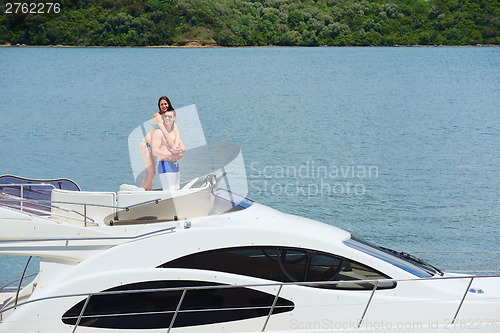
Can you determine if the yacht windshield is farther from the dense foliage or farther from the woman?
the dense foliage

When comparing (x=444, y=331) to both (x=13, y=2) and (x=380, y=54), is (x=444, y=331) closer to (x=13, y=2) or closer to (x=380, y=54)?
(x=380, y=54)

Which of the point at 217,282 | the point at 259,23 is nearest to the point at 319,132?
the point at 217,282

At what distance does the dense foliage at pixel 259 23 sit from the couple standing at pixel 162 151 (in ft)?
272

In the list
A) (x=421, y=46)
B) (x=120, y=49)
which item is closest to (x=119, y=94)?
(x=120, y=49)

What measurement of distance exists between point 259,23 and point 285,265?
90.8 meters

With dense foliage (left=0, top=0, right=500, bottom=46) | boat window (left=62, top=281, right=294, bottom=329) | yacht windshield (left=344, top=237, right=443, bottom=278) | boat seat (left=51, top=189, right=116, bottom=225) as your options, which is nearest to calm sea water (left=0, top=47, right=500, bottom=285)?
yacht windshield (left=344, top=237, right=443, bottom=278)

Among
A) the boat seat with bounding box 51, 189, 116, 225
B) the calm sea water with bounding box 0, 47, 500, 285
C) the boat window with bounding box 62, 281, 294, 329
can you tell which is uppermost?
the boat seat with bounding box 51, 189, 116, 225

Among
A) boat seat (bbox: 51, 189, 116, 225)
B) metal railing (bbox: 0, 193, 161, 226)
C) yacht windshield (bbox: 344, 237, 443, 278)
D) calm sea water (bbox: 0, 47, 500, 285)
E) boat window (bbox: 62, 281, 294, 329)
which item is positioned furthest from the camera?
calm sea water (bbox: 0, 47, 500, 285)

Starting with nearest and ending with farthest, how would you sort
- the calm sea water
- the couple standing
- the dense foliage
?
the couple standing
the calm sea water
the dense foliage

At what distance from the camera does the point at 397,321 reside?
19.5 feet

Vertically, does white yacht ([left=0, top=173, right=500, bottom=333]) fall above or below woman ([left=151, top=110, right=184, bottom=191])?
below

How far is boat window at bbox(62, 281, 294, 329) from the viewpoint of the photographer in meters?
5.73

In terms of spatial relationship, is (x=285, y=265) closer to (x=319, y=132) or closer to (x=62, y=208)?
(x=62, y=208)

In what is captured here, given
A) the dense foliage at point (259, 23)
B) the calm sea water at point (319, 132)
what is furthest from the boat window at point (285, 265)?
the dense foliage at point (259, 23)
